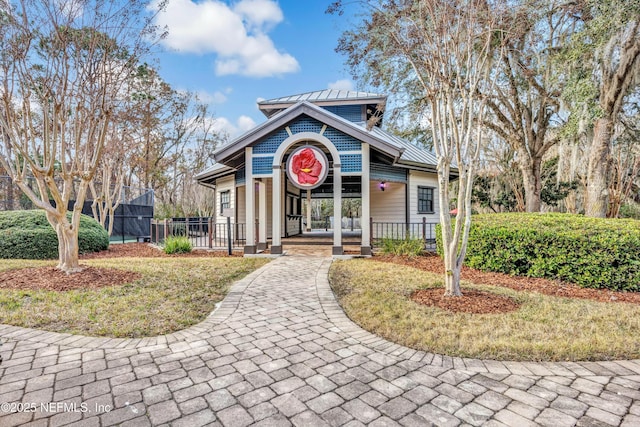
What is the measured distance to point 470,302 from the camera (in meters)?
4.61

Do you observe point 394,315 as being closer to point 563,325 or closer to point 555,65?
point 563,325

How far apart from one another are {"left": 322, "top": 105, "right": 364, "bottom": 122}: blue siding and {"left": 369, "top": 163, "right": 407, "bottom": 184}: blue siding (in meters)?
3.25

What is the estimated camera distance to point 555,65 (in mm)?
8914

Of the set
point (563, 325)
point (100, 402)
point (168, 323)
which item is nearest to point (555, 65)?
point (563, 325)

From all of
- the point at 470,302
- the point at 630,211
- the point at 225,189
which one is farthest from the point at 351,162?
the point at 630,211

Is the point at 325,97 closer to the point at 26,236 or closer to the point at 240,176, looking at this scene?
the point at 240,176

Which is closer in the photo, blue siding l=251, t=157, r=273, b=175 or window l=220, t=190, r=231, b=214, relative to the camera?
blue siding l=251, t=157, r=273, b=175

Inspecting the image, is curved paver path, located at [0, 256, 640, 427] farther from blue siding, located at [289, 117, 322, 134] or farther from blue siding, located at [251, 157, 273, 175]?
blue siding, located at [289, 117, 322, 134]

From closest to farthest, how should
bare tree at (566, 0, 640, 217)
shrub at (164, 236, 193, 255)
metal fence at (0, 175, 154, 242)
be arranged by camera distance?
bare tree at (566, 0, 640, 217) → shrub at (164, 236, 193, 255) → metal fence at (0, 175, 154, 242)

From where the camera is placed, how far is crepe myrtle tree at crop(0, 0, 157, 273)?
581 cm

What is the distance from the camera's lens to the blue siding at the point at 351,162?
9.16m

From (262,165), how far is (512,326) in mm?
7647

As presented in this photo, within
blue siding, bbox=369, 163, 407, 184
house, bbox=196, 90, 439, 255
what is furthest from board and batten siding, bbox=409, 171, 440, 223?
blue siding, bbox=369, 163, 407, 184

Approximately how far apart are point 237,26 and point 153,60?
4996mm
